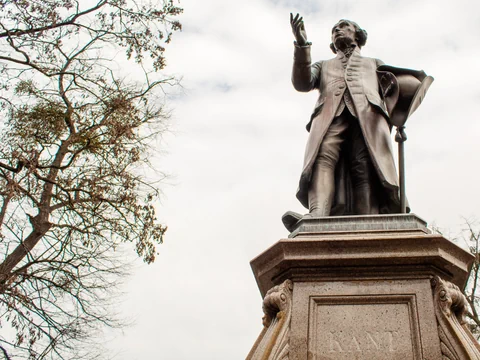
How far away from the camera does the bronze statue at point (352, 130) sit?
611cm

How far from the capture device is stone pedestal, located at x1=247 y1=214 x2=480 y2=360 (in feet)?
15.2

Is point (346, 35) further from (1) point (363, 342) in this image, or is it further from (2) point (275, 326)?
(1) point (363, 342)

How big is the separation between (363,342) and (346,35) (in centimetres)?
365

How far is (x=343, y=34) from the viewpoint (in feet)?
23.7

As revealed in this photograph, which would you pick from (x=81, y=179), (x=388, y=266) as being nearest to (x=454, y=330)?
(x=388, y=266)

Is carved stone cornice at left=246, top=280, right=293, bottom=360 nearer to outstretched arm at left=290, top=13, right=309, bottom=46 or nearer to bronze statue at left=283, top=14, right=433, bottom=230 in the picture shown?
bronze statue at left=283, top=14, right=433, bottom=230

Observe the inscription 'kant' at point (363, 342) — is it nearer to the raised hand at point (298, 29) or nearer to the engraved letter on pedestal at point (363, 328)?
the engraved letter on pedestal at point (363, 328)

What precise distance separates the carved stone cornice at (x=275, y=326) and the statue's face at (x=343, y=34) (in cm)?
309

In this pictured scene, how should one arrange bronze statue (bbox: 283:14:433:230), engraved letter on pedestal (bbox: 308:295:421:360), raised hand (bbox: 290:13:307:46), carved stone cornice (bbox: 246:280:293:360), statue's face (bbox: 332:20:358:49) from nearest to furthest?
engraved letter on pedestal (bbox: 308:295:421:360) < carved stone cornice (bbox: 246:280:293:360) < bronze statue (bbox: 283:14:433:230) < raised hand (bbox: 290:13:307:46) < statue's face (bbox: 332:20:358:49)

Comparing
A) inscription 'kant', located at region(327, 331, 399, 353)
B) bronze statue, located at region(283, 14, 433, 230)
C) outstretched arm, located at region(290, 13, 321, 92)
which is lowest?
inscription 'kant', located at region(327, 331, 399, 353)

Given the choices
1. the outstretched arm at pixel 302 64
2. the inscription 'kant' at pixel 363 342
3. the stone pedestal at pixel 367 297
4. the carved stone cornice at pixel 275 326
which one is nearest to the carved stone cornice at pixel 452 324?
the stone pedestal at pixel 367 297

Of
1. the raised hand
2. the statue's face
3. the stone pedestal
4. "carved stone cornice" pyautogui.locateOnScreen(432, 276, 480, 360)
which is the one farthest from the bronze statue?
"carved stone cornice" pyautogui.locateOnScreen(432, 276, 480, 360)

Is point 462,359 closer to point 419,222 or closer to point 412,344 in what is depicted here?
point 412,344

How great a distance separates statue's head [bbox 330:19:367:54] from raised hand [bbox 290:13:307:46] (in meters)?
0.81
